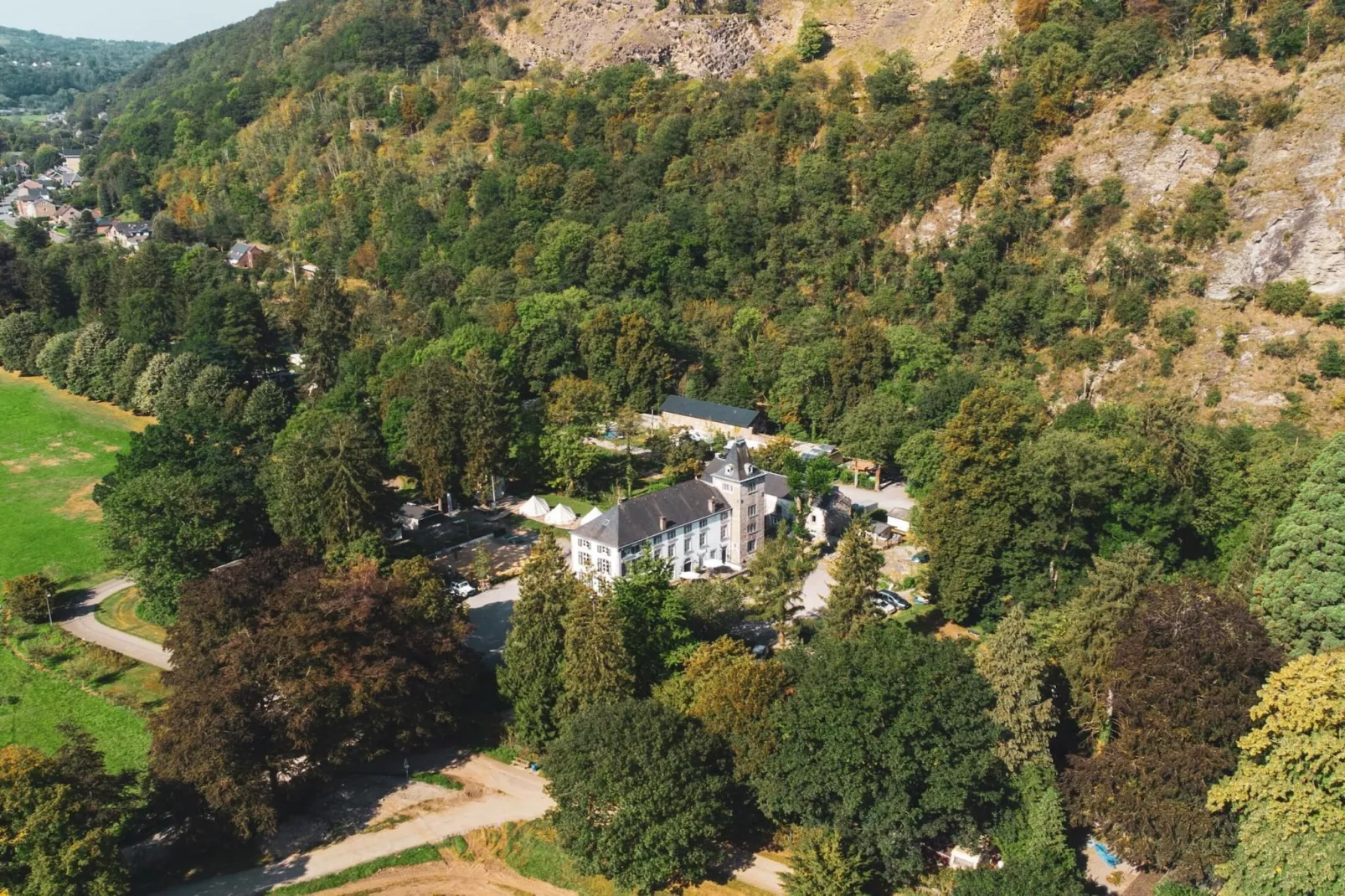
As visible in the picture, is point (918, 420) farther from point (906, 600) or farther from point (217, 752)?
point (217, 752)

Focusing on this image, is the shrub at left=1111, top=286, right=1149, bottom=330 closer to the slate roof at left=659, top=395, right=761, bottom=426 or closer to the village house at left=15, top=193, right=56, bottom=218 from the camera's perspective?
the slate roof at left=659, top=395, right=761, bottom=426

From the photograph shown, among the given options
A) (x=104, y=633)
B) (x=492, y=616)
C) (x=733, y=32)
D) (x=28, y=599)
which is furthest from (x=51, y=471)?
(x=733, y=32)

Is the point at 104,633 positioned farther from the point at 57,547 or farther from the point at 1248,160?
the point at 1248,160

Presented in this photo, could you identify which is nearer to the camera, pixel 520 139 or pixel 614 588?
pixel 614 588

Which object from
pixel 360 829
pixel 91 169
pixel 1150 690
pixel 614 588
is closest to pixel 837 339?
pixel 614 588

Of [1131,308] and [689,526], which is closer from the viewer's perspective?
[689,526]

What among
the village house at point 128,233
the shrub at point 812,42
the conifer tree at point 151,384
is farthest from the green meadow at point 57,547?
the shrub at point 812,42
